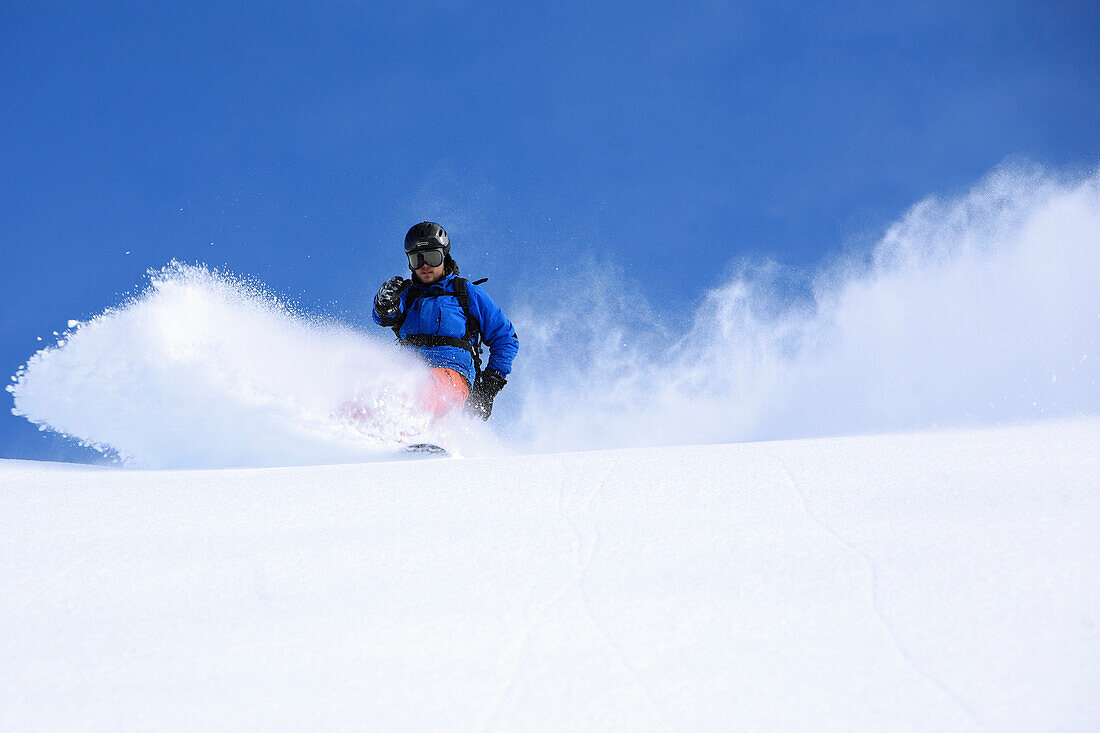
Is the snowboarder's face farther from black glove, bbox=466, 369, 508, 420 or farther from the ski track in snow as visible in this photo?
the ski track in snow

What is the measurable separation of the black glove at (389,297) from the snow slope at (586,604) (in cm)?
376

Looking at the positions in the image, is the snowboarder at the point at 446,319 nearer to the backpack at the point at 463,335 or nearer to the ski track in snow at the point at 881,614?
the backpack at the point at 463,335

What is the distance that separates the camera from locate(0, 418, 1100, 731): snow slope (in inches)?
44.6

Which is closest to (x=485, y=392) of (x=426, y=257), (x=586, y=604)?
(x=426, y=257)

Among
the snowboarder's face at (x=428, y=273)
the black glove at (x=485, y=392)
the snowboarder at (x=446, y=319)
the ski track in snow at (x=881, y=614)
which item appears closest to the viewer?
the ski track in snow at (x=881, y=614)

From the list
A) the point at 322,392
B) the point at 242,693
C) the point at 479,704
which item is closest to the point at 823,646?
the point at 479,704

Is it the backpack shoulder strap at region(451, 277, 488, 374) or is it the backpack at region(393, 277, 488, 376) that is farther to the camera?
the backpack shoulder strap at region(451, 277, 488, 374)

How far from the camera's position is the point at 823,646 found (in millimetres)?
1236

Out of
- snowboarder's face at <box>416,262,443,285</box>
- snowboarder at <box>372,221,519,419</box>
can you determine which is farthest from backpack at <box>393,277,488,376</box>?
snowboarder's face at <box>416,262,443,285</box>

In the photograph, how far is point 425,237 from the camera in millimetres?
6074

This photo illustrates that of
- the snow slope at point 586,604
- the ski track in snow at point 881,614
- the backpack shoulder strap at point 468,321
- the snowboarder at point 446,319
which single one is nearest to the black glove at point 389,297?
the snowboarder at point 446,319

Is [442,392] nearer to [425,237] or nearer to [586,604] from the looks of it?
[425,237]

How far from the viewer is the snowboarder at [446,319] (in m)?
5.99

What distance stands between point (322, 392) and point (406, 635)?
4.42m
